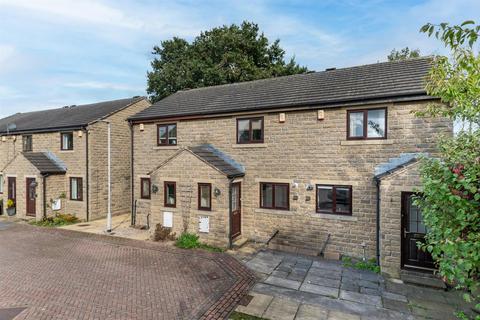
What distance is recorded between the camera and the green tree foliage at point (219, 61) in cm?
2927

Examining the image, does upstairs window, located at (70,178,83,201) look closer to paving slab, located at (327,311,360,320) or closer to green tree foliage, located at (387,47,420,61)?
paving slab, located at (327,311,360,320)

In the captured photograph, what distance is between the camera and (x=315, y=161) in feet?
37.0

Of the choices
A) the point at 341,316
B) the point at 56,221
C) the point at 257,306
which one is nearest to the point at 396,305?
the point at 341,316

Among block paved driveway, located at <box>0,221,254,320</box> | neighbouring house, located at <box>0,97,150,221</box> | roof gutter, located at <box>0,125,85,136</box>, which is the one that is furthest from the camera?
roof gutter, located at <box>0,125,85,136</box>

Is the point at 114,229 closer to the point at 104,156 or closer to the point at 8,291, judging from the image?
the point at 104,156

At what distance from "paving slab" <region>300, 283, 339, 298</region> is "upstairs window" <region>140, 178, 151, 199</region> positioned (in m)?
10.6

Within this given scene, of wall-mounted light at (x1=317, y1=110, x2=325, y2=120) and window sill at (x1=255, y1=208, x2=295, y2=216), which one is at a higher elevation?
wall-mounted light at (x1=317, y1=110, x2=325, y2=120)

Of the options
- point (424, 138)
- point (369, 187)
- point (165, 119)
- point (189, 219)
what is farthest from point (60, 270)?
point (424, 138)

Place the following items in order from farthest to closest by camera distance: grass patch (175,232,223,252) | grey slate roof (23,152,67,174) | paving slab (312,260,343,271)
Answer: grey slate roof (23,152,67,174)
grass patch (175,232,223,252)
paving slab (312,260,343,271)

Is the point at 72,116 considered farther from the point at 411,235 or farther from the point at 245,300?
the point at 411,235

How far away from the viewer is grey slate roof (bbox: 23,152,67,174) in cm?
1702

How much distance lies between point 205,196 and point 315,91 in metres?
6.81

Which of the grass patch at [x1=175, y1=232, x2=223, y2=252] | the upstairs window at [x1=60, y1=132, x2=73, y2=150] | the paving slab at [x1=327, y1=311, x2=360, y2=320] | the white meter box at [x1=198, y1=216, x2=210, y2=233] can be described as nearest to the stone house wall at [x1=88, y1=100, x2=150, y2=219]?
the upstairs window at [x1=60, y1=132, x2=73, y2=150]

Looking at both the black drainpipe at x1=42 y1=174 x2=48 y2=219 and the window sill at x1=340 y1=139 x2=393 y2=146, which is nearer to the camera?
the window sill at x1=340 y1=139 x2=393 y2=146
